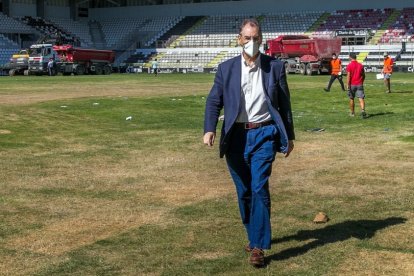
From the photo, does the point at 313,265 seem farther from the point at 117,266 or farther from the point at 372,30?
the point at 372,30

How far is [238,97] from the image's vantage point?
598 centimetres

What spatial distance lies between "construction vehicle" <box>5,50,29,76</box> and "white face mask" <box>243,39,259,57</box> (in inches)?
2011

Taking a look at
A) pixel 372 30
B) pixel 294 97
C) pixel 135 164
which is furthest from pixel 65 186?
pixel 372 30

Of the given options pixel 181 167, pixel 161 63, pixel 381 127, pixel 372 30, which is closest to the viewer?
pixel 181 167

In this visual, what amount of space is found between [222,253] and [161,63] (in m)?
60.2

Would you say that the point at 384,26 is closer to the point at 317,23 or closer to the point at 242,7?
the point at 317,23

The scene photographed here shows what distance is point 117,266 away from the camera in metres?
5.90

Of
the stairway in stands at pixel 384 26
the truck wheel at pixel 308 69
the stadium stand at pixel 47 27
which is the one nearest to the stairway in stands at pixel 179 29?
the stadium stand at pixel 47 27

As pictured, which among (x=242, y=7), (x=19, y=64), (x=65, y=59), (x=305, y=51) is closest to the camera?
(x=305, y=51)

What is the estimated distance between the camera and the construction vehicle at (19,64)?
54562mm

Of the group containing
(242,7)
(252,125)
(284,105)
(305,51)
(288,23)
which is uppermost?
(242,7)

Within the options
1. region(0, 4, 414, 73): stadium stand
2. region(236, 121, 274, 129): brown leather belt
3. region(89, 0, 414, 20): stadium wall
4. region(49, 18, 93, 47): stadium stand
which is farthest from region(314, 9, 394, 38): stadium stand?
region(236, 121, 274, 129): brown leather belt

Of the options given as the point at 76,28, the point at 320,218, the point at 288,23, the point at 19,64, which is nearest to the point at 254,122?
the point at 320,218

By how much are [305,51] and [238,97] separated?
1795 inches
